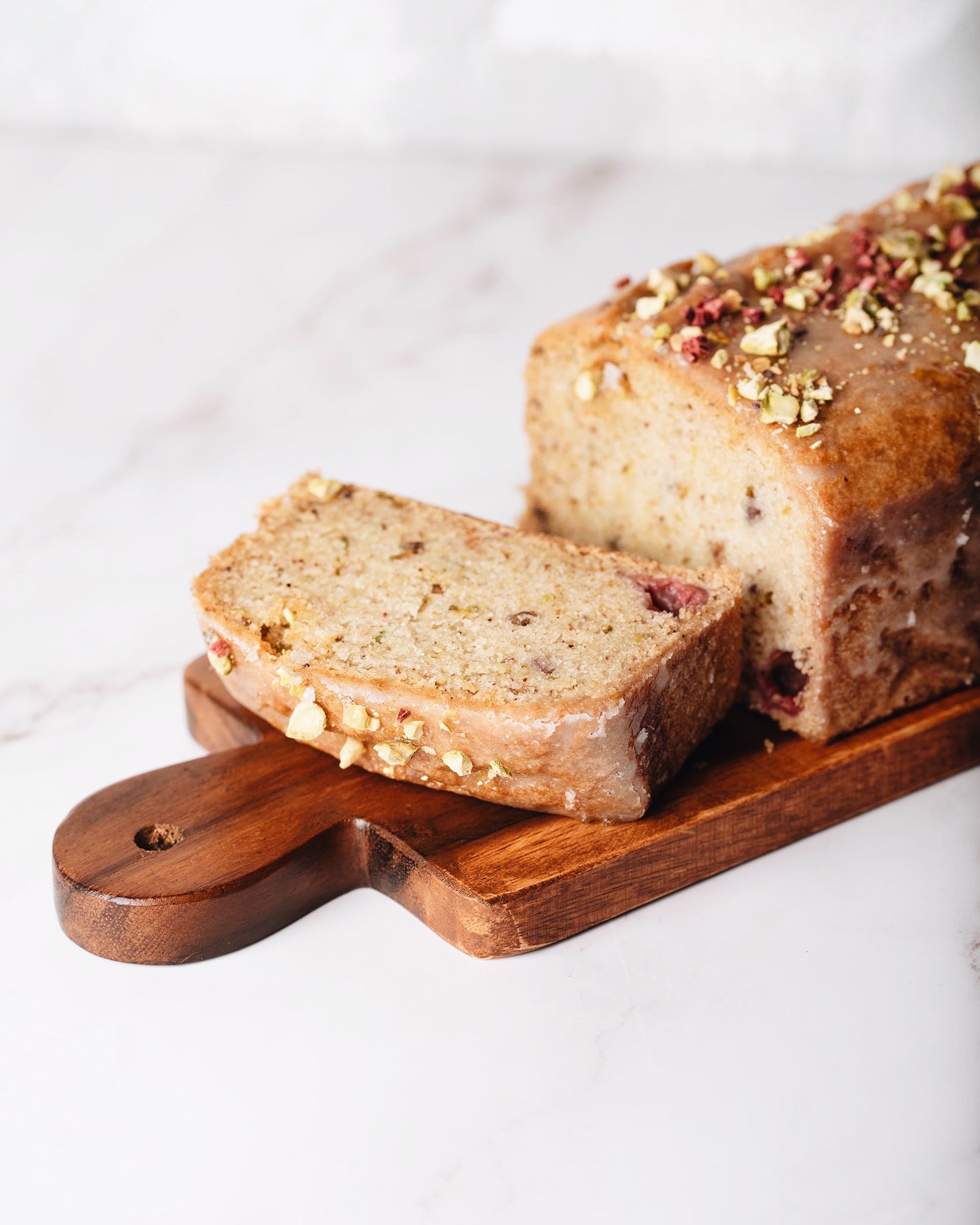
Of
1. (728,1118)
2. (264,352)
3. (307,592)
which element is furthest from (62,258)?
(728,1118)

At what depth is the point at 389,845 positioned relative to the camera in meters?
2.92

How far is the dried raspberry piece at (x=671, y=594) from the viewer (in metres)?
3.13

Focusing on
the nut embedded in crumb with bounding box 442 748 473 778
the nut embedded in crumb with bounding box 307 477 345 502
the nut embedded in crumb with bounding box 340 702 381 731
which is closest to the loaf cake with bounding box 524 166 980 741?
the nut embedded in crumb with bounding box 307 477 345 502

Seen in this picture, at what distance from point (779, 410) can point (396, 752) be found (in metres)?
1.03

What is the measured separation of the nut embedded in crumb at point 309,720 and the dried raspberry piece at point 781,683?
37.9 inches

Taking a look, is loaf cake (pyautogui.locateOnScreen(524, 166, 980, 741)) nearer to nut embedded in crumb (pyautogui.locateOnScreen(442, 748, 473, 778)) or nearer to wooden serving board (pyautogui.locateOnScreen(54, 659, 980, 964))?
wooden serving board (pyautogui.locateOnScreen(54, 659, 980, 964))

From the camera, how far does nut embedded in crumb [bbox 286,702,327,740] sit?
9.76 ft

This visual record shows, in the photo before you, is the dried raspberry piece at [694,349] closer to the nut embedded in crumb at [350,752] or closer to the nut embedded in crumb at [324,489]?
the nut embedded in crumb at [324,489]

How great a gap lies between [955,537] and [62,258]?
3.54 metres

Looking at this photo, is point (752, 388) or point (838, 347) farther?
point (838, 347)

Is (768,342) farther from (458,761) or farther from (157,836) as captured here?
(157,836)

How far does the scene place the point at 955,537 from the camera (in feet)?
10.6

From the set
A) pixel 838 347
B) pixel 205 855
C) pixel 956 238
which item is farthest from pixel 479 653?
pixel 956 238

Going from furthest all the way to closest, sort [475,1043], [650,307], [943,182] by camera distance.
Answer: [943,182] < [650,307] < [475,1043]
